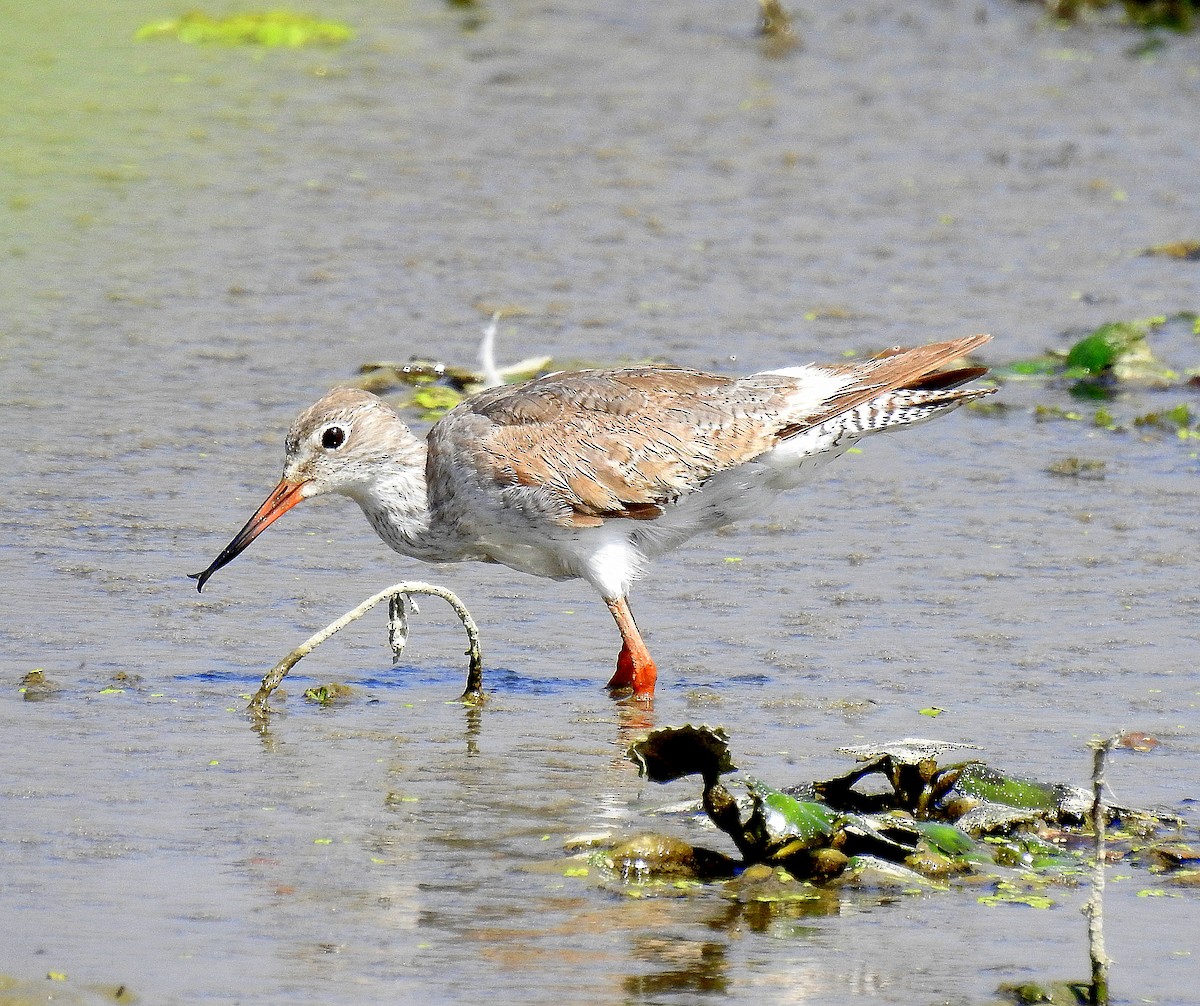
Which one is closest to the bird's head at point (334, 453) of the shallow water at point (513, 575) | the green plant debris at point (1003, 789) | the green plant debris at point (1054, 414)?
the shallow water at point (513, 575)

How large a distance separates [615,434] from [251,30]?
14.3 metres

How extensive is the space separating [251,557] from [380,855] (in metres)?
3.22

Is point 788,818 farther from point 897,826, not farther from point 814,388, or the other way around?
point 814,388

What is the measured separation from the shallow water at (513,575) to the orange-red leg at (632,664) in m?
0.14

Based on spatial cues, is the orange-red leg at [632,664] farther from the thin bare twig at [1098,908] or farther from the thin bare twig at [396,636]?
the thin bare twig at [1098,908]

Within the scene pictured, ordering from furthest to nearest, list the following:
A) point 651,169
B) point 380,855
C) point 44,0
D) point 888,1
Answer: point 888,1
point 44,0
point 651,169
point 380,855

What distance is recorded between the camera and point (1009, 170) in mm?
17312

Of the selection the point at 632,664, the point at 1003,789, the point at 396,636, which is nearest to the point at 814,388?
the point at 632,664

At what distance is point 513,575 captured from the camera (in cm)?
908

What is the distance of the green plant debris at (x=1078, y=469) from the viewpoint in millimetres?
10367

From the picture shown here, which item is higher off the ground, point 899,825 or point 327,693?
point 899,825

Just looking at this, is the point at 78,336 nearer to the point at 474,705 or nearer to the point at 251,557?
the point at 251,557

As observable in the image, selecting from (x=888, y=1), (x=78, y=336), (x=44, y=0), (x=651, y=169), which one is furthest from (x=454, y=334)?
(x=888, y=1)

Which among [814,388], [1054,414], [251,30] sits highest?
[251,30]
